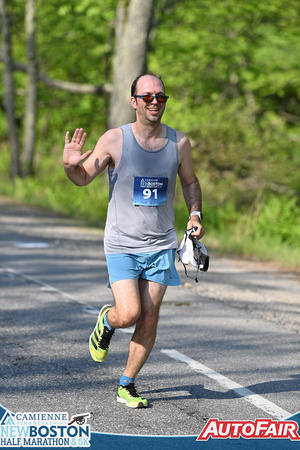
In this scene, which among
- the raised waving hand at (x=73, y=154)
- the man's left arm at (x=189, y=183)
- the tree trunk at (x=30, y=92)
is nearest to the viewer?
the raised waving hand at (x=73, y=154)

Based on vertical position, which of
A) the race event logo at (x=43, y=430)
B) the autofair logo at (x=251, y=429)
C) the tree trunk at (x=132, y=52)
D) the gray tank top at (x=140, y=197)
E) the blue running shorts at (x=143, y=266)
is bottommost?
the race event logo at (x=43, y=430)

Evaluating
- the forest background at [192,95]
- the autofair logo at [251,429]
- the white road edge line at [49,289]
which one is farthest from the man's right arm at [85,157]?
the forest background at [192,95]

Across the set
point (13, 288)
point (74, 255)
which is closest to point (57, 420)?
point (13, 288)

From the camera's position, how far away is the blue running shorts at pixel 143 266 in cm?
500

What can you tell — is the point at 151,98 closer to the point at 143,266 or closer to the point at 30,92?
the point at 143,266

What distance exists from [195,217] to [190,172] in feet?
1.05

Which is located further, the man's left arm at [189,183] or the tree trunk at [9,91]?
the tree trunk at [9,91]

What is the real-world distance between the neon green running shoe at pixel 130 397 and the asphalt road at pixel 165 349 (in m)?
0.05

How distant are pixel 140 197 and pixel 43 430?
1546 mm

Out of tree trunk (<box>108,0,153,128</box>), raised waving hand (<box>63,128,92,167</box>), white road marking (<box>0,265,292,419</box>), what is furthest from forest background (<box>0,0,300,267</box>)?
raised waving hand (<box>63,128,92,167</box>)

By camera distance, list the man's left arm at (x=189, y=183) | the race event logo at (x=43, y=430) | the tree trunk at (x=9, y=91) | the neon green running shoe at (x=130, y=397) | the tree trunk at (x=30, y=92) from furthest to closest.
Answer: the tree trunk at (x=30, y=92)
the tree trunk at (x=9, y=91)
the man's left arm at (x=189, y=183)
the neon green running shoe at (x=130, y=397)
the race event logo at (x=43, y=430)

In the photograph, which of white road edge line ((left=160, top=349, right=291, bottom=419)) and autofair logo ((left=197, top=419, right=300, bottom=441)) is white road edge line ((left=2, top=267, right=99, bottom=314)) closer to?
white road edge line ((left=160, top=349, right=291, bottom=419))

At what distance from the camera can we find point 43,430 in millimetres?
4547

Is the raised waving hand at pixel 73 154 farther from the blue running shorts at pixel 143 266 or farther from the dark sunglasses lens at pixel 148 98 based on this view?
the blue running shorts at pixel 143 266
